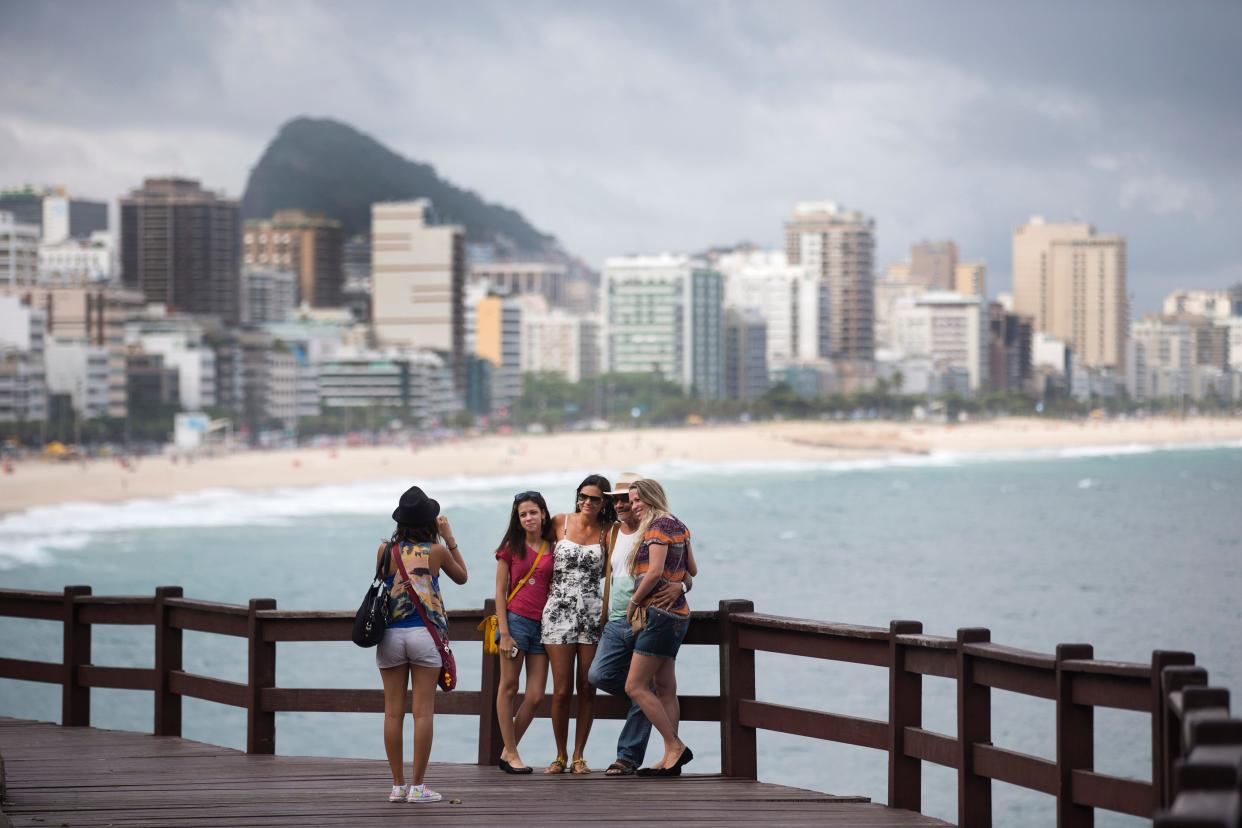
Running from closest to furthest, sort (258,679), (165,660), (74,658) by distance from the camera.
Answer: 1. (258,679)
2. (165,660)
3. (74,658)

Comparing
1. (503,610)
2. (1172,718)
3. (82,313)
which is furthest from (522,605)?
(82,313)

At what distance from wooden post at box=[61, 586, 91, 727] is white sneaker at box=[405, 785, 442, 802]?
298 cm

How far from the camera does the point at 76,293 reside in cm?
14575

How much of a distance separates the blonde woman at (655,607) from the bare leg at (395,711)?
43.4 inches

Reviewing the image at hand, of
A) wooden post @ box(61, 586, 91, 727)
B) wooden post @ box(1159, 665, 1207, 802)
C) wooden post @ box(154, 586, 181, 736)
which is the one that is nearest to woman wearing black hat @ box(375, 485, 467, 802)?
wooden post @ box(154, 586, 181, 736)

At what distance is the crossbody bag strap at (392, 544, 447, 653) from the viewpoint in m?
7.30

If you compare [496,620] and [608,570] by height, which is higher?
[608,570]

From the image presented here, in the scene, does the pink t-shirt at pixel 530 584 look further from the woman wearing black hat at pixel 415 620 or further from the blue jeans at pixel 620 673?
the woman wearing black hat at pixel 415 620

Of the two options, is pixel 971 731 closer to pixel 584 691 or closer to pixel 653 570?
pixel 653 570

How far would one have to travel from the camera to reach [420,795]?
7.44 meters

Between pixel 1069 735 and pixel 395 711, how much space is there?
3.06 meters

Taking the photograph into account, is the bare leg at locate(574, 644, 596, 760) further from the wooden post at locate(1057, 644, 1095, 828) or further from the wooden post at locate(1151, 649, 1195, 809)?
the wooden post at locate(1151, 649, 1195, 809)

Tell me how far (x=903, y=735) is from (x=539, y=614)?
77.7 inches

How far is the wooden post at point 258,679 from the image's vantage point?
8594mm
